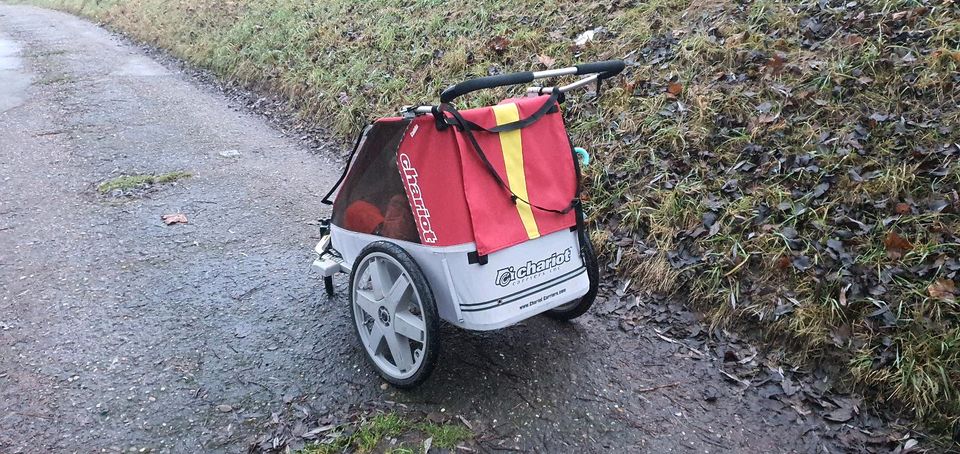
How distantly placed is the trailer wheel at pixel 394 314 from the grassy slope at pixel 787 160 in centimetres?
187

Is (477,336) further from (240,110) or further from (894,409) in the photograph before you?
(240,110)

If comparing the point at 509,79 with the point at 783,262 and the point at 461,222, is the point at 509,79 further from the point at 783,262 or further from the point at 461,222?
the point at 783,262

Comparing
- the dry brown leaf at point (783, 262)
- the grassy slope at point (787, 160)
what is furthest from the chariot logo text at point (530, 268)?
the dry brown leaf at point (783, 262)

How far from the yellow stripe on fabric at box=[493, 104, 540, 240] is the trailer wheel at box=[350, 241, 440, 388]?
60 cm

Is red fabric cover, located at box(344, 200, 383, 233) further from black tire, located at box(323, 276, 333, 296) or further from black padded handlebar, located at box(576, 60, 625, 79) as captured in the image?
black padded handlebar, located at box(576, 60, 625, 79)

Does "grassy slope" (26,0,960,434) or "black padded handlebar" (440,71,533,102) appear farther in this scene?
"grassy slope" (26,0,960,434)

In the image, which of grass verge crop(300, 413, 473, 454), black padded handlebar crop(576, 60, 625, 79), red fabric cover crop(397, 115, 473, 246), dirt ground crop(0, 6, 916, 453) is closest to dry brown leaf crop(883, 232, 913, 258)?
dirt ground crop(0, 6, 916, 453)

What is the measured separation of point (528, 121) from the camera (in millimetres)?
3145

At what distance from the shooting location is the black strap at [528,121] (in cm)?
294

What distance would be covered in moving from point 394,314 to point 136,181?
4412mm

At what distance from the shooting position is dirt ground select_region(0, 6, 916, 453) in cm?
311

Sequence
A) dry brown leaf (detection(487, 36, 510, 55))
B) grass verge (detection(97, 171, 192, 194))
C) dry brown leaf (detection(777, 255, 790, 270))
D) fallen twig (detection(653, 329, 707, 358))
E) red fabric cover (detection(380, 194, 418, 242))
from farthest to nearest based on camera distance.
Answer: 1. dry brown leaf (detection(487, 36, 510, 55))
2. grass verge (detection(97, 171, 192, 194))
3. dry brown leaf (detection(777, 255, 790, 270))
4. fallen twig (detection(653, 329, 707, 358))
5. red fabric cover (detection(380, 194, 418, 242))

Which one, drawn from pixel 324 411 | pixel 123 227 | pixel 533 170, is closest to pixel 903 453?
pixel 533 170

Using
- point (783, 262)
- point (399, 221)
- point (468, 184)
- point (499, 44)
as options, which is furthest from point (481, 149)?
point (499, 44)
